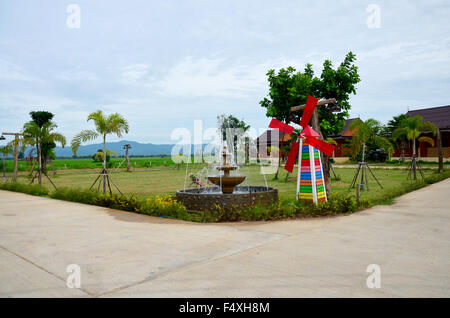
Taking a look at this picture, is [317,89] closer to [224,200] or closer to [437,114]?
[224,200]

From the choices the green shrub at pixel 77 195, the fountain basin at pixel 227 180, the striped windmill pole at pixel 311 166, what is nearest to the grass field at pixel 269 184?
the striped windmill pole at pixel 311 166

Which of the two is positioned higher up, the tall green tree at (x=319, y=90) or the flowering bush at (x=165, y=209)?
the tall green tree at (x=319, y=90)

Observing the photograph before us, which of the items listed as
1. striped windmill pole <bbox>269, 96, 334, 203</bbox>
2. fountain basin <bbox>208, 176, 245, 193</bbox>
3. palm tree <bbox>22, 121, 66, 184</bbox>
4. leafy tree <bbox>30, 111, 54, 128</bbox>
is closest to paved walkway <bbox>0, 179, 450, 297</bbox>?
striped windmill pole <bbox>269, 96, 334, 203</bbox>

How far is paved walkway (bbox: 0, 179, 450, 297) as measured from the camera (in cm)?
398

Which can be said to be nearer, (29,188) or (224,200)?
(224,200)

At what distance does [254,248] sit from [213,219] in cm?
274

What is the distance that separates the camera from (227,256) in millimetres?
5281

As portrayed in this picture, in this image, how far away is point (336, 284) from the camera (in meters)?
4.06

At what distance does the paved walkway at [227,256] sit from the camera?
3984 mm

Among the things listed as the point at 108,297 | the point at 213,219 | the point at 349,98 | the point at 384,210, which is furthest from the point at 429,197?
the point at 108,297


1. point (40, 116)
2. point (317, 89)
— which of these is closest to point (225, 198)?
point (317, 89)

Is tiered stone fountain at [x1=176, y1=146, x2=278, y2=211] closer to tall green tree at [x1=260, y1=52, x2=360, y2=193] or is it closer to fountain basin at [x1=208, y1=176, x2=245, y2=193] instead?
fountain basin at [x1=208, y1=176, x2=245, y2=193]

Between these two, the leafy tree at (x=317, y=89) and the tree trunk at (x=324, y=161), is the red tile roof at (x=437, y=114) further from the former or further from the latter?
the tree trunk at (x=324, y=161)
